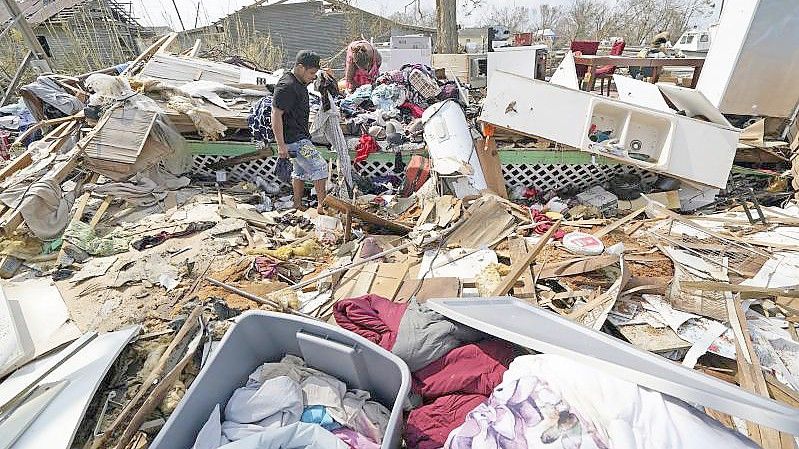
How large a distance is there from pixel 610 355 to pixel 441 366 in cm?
77

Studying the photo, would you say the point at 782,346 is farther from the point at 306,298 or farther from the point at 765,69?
the point at 765,69

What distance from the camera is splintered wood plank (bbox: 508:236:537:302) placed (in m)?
2.94

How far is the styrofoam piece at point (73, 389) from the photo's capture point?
73.0 inches

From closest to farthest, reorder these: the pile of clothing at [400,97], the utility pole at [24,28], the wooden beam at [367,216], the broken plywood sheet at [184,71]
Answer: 1. the wooden beam at [367,216]
2. the pile of clothing at [400,97]
3. the broken plywood sheet at [184,71]
4. the utility pole at [24,28]

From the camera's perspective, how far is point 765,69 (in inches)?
195

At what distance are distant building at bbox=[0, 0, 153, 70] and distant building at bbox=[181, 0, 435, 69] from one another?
5728 mm

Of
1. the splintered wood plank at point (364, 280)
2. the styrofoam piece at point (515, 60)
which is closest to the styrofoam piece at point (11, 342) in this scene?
the splintered wood plank at point (364, 280)

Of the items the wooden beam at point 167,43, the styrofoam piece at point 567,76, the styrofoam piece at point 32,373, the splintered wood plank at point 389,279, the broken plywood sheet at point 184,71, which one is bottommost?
the splintered wood plank at point 389,279

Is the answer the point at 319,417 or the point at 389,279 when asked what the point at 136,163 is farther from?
the point at 319,417

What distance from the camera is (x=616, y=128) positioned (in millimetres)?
4430

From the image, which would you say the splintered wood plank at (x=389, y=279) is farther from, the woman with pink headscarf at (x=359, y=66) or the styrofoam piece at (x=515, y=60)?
the styrofoam piece at (x=515, y=60)

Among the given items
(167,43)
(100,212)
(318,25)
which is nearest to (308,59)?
(100,212)

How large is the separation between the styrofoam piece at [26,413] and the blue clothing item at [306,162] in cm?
291

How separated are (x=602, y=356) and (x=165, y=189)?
514 centimetres
